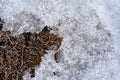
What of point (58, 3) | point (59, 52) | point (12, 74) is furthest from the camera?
point (58, 3)

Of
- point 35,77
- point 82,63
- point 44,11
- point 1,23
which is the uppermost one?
point 44,11

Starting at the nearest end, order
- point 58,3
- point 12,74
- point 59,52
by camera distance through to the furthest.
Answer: point 12,74 → point 59,52 → point 58,3

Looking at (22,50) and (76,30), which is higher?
(76,30)

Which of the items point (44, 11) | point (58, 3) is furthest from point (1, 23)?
point (58, 3)

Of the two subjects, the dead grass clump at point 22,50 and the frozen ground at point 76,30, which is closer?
the dead grass clump at point 22,50

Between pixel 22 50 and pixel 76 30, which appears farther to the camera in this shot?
pixel 76 30

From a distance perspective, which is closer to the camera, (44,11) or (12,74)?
(12,74)

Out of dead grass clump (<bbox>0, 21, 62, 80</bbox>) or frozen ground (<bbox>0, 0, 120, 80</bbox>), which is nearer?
dead grass clump (<bbox>0, 21, 62, 80</bbox>)

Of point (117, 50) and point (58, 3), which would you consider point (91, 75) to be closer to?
point (117, 50)
